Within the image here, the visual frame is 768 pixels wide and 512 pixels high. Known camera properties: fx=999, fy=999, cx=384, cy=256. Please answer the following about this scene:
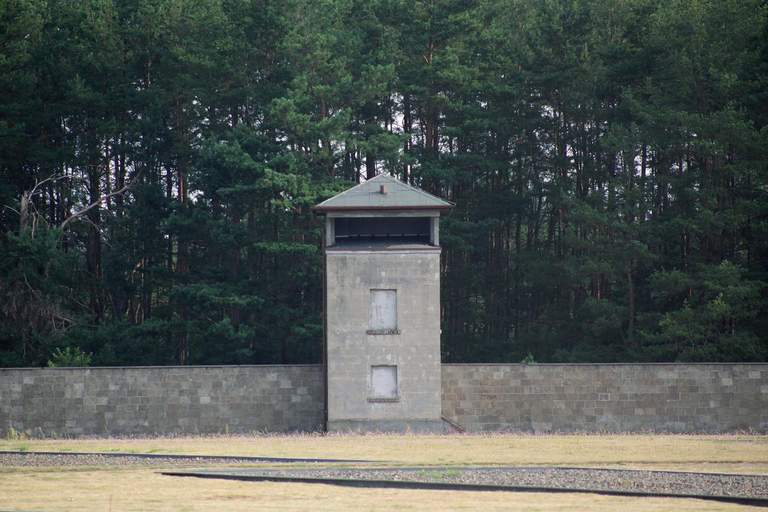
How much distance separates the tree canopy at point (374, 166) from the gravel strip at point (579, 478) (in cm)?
2120

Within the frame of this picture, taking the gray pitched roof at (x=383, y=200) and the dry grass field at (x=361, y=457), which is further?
the gray pitched roof at (x=383, y=200)

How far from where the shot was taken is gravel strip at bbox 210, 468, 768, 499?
18516 mm

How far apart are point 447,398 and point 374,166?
2610cm

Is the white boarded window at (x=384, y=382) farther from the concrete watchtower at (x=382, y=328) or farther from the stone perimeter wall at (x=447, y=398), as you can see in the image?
the stone perimeter wall at (x=447, y=398)

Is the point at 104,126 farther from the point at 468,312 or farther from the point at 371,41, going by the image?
the point at 468,312

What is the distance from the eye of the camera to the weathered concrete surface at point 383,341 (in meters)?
31.2

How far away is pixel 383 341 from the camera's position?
103 feet

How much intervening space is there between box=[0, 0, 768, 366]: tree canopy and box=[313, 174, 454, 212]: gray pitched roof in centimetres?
1397

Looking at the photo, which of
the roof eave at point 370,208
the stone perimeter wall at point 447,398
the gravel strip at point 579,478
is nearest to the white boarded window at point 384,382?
the stone perimeter wall at point 447,398

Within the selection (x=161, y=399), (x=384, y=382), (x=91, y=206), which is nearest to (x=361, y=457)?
(x=384, y=382)

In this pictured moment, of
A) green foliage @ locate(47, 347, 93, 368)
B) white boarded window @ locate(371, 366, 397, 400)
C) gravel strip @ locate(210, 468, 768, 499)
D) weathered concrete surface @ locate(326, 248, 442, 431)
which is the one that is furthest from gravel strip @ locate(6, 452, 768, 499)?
green foliage @ locate(47, 347, 93, 368)

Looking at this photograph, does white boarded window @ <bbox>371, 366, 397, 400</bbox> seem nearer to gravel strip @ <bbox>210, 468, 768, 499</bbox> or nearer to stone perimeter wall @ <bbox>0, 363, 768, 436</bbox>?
stone perimeter wall @ <bbox>0, 363, 768, 436</bbox>

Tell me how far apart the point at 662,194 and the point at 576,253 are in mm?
6236

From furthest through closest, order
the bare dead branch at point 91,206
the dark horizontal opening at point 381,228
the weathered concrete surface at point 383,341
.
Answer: the bare dead branch at point 91,206
the dark horizontal opening at point 381,228
the weathered concrete surface at point 383,341
